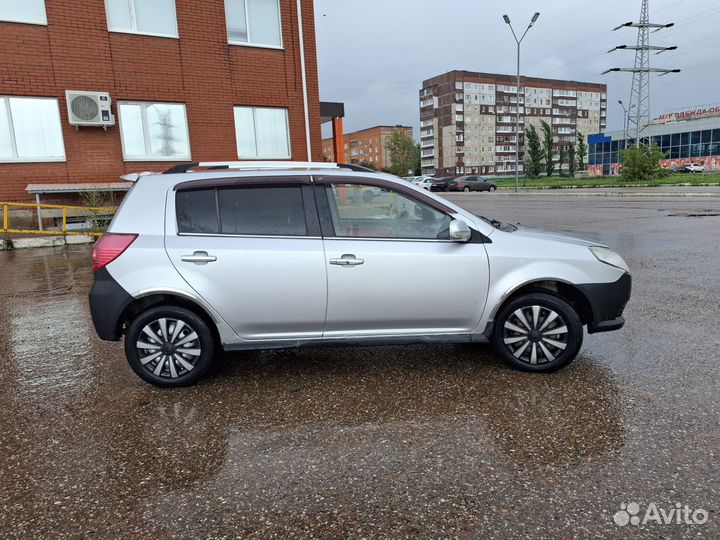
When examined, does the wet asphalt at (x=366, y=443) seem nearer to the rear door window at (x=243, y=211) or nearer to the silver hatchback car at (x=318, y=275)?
the silver hatchback car at (x=318, y=275)

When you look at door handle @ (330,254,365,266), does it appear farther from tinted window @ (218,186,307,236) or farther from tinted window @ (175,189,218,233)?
tinted window @ (175,189,218,233)

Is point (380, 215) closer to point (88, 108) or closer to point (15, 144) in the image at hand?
point (88, 108)

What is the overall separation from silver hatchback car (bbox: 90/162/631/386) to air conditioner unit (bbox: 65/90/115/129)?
36.1 ft

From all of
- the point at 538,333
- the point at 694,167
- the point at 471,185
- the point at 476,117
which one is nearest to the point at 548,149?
the point at 694,167

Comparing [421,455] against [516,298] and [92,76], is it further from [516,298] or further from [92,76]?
[92,76]

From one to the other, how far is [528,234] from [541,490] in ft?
7.17

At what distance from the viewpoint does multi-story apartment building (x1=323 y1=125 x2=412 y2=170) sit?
5221 inches

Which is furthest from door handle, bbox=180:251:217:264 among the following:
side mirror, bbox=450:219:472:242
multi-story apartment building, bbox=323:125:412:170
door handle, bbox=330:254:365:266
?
multi-story apartment building, bbox=323:125:412:170

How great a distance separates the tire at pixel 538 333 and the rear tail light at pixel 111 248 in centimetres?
295

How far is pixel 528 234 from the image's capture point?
13.9 feet

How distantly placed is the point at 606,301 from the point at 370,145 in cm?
13836

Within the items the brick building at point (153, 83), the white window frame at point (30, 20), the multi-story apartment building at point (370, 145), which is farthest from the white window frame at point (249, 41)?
the multi-story apartment building at point (370, 145)

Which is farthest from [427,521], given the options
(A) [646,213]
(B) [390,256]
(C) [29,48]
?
(A) [646,213]

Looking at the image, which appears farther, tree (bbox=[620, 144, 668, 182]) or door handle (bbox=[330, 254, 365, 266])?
tree (bbox=[620, 144, 668, 182])
